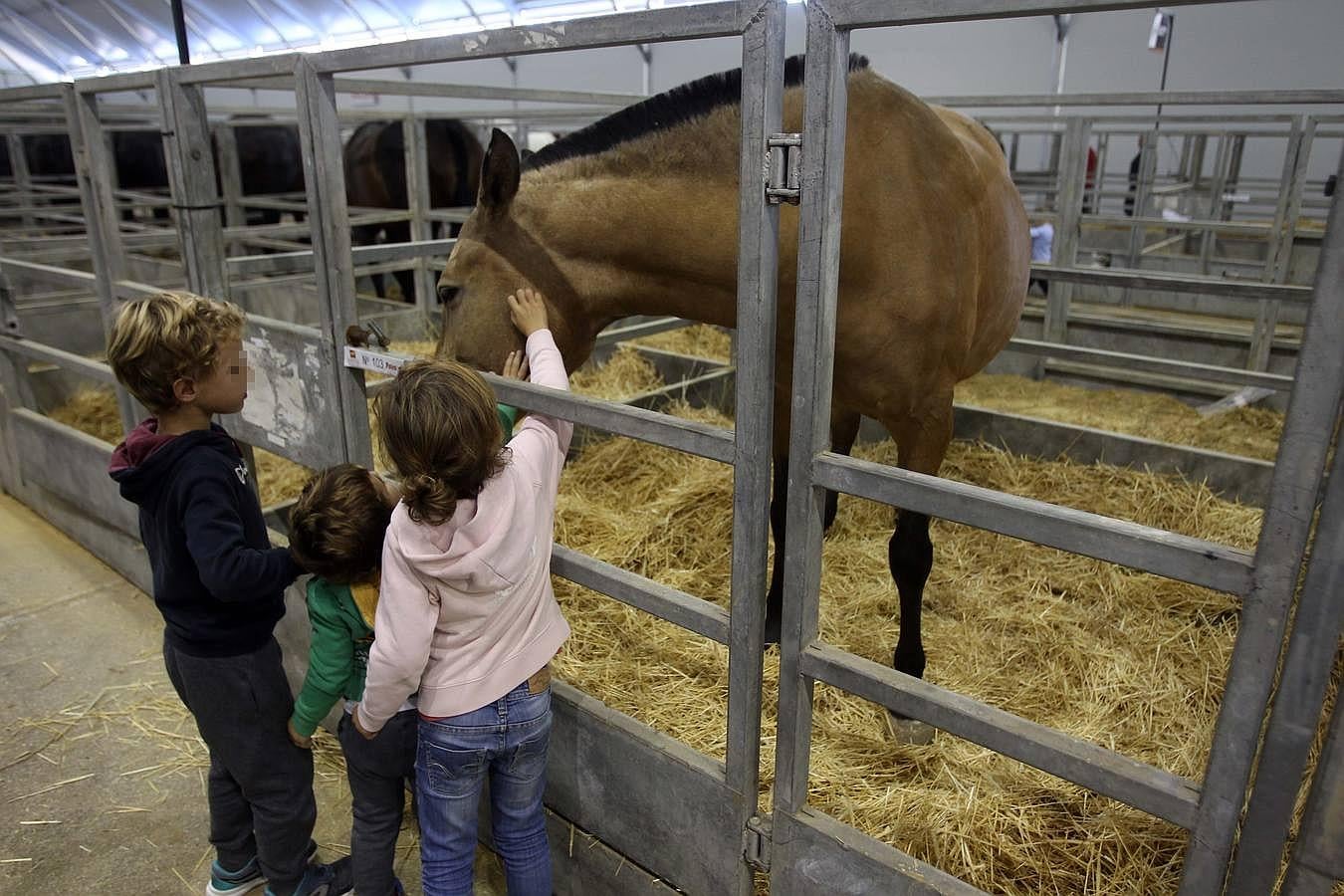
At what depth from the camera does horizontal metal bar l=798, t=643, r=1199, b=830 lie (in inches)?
45.0

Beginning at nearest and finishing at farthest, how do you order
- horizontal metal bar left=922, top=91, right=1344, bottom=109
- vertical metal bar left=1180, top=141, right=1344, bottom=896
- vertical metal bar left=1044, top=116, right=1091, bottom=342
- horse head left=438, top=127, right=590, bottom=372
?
vertical metal bar left=1180, top=141, right=1344, bottom=896 < horse head left=438, top=127, right=590, bottom=372 < horizontal metal bar left=922, top=91, right=1344, bottom=109 < vertical metal bar left=1044, top=116, right=1091, bottom=342

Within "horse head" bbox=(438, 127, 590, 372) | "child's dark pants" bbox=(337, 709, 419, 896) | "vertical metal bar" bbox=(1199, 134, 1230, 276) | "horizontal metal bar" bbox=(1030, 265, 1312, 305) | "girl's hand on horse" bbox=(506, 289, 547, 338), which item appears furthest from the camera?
"vertical metal bar" bbox=(1199, 134, 1230, 276)

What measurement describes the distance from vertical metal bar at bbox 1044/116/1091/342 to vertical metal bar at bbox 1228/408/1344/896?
4.99 m

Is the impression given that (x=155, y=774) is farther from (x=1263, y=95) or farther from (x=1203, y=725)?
(x=1263, y=95)

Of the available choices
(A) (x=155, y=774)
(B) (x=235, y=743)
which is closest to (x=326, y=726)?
(A) (x=155, y=774)

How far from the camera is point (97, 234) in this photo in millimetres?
3102

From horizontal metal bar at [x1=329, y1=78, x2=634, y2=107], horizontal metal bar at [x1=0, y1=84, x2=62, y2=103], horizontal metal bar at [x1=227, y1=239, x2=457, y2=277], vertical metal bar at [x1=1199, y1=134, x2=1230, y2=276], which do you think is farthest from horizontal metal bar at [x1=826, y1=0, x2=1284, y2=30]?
vertical metal bar at [x1=1199, y1=134, x2=1230, y2=276]

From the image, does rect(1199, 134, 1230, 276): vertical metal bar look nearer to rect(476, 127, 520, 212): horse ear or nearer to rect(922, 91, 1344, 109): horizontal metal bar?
rect(922, 91, 1344, 109): horizontal metal bar

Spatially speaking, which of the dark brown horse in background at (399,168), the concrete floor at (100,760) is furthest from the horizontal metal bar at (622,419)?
the dark brown horse in background at (399,168)

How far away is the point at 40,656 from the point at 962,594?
10.7 feet

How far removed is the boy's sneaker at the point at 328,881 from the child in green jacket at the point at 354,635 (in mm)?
258

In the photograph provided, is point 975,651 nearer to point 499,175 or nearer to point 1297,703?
point 1297,703

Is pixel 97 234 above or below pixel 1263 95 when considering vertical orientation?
below

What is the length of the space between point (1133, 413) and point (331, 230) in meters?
4.70
